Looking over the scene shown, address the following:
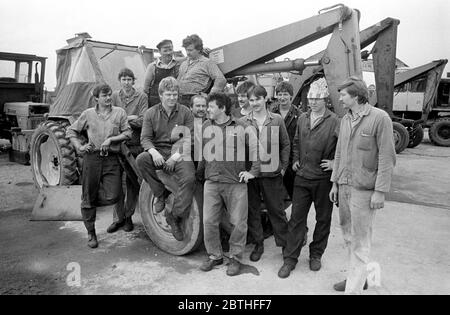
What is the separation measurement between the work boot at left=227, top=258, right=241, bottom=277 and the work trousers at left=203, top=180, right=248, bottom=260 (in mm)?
47

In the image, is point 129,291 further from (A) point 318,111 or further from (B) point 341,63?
(B) point 341,63

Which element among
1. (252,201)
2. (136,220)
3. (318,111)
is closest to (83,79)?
(136,220)

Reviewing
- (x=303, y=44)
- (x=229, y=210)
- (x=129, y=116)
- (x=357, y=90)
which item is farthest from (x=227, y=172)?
(x=303, y=44)

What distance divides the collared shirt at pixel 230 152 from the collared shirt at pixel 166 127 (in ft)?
1.31

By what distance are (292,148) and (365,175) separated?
1101 millimetres

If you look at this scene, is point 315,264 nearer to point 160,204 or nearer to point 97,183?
point 160,204

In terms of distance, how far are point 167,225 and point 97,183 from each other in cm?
89

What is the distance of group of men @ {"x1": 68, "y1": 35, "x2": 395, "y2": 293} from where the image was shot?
311 cm

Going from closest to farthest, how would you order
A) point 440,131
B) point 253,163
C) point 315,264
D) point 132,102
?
point 253,163, point 315,264, point 132,102, point 440,131

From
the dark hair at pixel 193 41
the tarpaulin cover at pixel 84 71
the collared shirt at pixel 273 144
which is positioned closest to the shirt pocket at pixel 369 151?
the collared shirt at pixel 273 144

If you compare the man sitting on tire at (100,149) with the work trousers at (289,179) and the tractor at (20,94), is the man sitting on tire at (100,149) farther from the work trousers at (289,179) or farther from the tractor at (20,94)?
the tractor at (20,94)

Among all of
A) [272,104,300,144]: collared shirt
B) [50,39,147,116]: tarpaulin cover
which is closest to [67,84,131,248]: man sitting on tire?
[272,104,300,144]: collared shirt

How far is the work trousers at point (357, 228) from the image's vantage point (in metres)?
3.07

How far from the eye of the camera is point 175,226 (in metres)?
4.05
